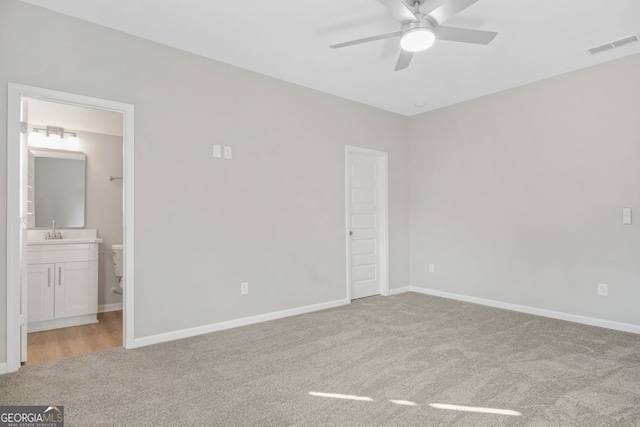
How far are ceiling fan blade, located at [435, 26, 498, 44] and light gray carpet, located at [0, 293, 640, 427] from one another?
242 cm

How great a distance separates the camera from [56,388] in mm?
2332

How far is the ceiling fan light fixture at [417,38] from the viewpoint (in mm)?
2459

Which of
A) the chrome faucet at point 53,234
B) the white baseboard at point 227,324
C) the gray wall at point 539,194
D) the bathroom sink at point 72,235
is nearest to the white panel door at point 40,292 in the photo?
the bathroom sink at point 72,235

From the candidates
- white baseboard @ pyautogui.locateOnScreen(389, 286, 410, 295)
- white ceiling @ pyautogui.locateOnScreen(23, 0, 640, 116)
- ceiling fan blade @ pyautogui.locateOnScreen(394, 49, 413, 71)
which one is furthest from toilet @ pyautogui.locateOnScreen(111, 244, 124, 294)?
ceiling fan blade @ pyautogui.locateOnScreen(394, 49, 413, 71)

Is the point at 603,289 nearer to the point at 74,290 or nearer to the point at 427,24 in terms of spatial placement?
the point at 427,24

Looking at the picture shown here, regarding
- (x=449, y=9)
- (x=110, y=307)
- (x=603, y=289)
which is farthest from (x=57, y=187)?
(x=603, y=289)

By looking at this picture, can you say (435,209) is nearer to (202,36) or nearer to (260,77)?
(260,77)

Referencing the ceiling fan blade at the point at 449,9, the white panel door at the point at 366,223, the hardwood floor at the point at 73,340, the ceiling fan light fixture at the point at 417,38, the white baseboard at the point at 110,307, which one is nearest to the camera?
the ceiling fan blade at the point at 449,9

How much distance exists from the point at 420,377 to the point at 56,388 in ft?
8.01

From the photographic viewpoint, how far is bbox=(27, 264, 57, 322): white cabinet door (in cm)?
369

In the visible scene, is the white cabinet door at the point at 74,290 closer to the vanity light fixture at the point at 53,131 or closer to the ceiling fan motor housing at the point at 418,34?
the vanity light fixture at the point at 53,131

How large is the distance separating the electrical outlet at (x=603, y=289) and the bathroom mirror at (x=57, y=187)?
6.03 m

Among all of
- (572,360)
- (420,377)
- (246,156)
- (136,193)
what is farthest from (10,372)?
(572,360)

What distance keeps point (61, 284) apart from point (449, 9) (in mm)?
4524
